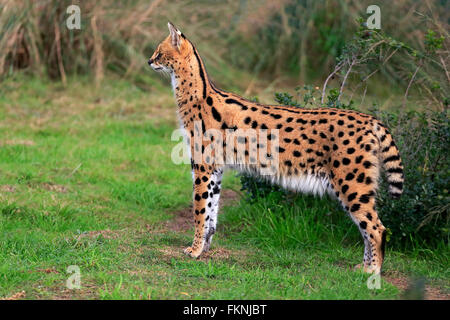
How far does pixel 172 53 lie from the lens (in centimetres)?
714

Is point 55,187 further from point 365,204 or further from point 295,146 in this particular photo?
point 365,204

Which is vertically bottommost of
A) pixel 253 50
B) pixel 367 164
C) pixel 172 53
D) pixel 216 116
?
pixel 367 164

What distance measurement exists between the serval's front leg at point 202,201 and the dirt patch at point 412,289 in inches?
68.9

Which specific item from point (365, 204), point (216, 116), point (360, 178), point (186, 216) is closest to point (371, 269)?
point (365, 204)

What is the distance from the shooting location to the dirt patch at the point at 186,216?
7930mm

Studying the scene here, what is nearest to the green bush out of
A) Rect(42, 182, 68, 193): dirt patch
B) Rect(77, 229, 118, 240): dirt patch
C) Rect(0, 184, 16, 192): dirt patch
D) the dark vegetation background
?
the dark vegetation background

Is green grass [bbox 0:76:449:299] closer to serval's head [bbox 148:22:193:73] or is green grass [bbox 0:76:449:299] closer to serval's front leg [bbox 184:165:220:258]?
serval's front leg [bbox 184:165:220:258]

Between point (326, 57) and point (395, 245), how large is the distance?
7416 mm

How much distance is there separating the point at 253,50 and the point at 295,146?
8512mm

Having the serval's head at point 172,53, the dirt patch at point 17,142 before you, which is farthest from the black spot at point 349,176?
the dirt patch at point 17,142

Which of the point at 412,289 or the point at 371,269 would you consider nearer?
the point at 412,289

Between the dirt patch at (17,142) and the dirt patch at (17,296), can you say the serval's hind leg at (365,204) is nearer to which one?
the dirt patch at (17,296)

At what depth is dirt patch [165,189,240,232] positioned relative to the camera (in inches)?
312

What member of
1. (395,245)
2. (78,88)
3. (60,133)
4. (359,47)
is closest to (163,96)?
(78,88)
